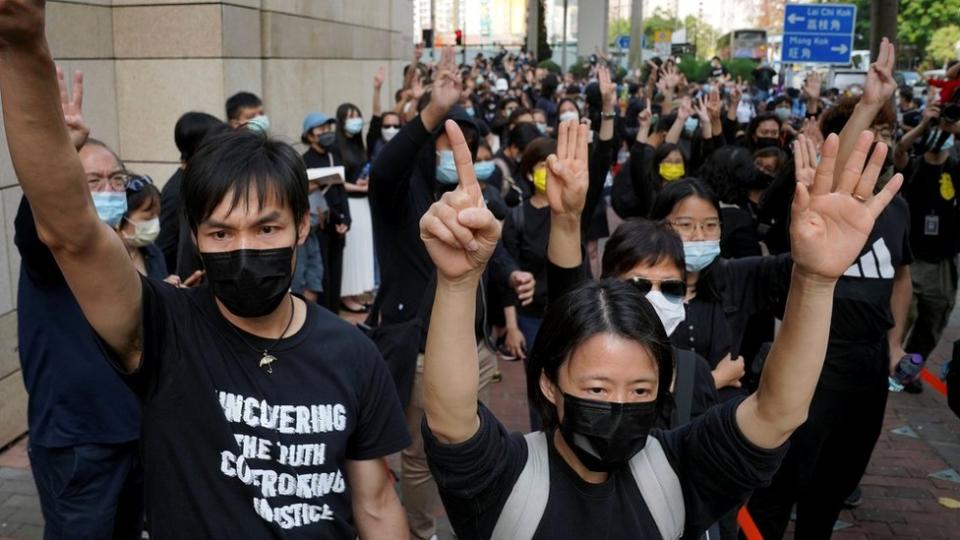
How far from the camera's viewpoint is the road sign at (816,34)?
14.6m

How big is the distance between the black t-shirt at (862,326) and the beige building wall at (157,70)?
4.39m

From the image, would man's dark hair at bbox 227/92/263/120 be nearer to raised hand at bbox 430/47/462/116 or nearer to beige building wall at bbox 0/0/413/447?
beige building wall at bbox 0/0/413/447

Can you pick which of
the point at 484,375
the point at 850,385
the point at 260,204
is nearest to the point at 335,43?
the point at 484,375

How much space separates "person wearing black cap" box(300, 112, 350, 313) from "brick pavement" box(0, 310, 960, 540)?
187 cm

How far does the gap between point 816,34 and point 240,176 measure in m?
14.1

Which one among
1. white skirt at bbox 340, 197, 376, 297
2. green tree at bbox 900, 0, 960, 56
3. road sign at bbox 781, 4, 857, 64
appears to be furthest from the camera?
green tree at bbox 900, 0, 960, 56

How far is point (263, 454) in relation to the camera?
2.23 metres

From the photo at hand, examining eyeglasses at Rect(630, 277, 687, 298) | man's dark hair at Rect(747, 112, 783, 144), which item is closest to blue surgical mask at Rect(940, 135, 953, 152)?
man's dark hair at Rect(747, 112, 783, 144)

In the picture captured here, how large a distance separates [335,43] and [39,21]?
8721mm

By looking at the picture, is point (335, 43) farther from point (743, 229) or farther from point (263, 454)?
point (263, 454)

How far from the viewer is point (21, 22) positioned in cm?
155

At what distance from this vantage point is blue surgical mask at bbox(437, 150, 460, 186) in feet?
14.2

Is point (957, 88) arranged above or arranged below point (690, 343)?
above

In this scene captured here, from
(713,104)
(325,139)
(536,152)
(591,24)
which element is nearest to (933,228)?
(713,104)
